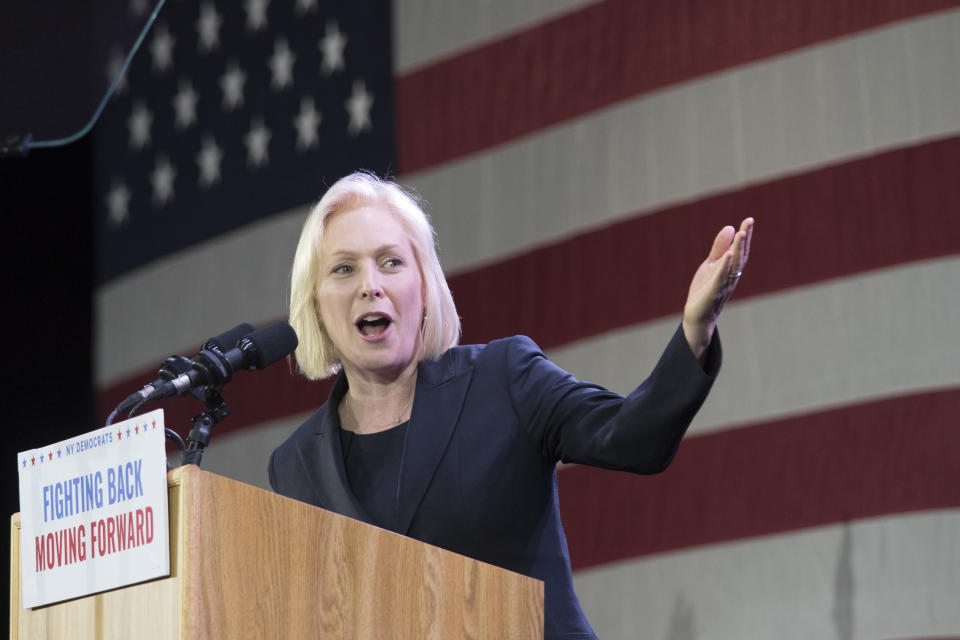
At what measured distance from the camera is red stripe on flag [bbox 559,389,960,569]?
335cm

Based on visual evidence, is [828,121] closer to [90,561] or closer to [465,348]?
[465,348]

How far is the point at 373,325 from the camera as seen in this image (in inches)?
84.1

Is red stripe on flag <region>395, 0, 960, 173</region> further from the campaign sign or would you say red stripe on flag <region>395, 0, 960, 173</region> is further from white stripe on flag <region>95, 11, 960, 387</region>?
the campaign sign

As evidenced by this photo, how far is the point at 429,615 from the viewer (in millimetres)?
1463

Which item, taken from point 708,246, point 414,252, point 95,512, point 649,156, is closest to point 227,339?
point 95,512

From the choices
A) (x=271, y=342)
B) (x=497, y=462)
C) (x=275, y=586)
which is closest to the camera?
(x=275, y=586)

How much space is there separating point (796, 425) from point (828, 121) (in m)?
0.85

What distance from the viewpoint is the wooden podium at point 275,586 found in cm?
126

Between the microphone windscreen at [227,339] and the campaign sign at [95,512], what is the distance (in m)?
0.26

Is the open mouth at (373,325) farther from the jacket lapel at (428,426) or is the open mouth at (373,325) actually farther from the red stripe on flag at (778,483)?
the red stripe on flag at (778,483)

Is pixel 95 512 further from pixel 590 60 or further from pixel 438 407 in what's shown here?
pixel 590 60

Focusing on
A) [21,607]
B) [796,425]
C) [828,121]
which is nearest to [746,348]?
[796,425]

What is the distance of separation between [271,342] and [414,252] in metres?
0.55

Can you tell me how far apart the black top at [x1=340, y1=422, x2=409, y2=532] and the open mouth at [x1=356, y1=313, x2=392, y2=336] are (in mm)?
155
